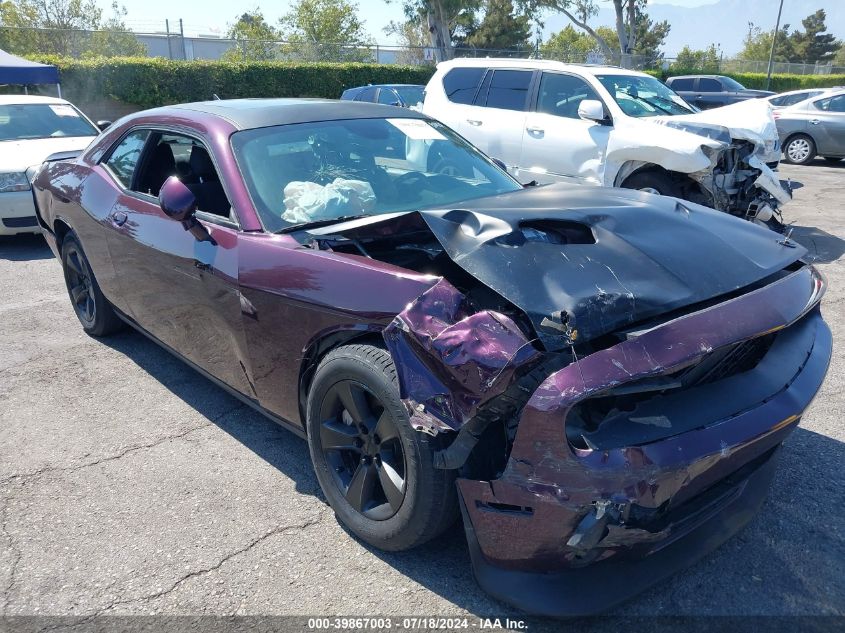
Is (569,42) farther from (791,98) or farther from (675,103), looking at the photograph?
(675,103)

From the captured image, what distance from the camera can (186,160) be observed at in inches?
166

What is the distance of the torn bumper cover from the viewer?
2041mm

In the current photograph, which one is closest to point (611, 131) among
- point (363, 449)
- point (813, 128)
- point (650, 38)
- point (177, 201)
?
point (177, 201)

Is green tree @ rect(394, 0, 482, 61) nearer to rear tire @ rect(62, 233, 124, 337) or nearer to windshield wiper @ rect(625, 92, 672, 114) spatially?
windshield wiper @ rect(625, 92, 672, 114)

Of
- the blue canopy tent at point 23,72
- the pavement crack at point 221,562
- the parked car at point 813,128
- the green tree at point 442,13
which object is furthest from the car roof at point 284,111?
the green tree at point 442,13

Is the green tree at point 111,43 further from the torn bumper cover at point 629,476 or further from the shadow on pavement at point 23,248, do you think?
the torn bumper cover at point 629,476

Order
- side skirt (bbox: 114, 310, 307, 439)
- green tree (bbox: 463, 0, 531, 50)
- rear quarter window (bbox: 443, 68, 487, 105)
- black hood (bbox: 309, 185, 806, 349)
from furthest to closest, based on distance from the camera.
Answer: green tree (bbox: 463, 0, 531, 50)
rear quarter window (bbox: 443, 68, 487, 105)
side skirt (bbox: 114, 310, 307, 439)
black hood (bbox: 309, 185, 806, 349)

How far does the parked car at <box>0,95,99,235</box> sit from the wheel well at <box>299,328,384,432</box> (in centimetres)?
613

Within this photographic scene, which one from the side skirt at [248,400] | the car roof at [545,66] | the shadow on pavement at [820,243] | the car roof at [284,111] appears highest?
the car roof at [545,66]

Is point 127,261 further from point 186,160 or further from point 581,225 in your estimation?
point 581,225

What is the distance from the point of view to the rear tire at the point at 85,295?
15.8 feet

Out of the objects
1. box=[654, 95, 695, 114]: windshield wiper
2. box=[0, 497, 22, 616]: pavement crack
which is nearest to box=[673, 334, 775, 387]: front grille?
box=[0, 497, 22, 616]: pavement crack

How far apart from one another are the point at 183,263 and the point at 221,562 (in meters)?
1.47

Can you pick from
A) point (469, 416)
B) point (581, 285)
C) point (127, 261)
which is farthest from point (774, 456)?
point (127, 261)
